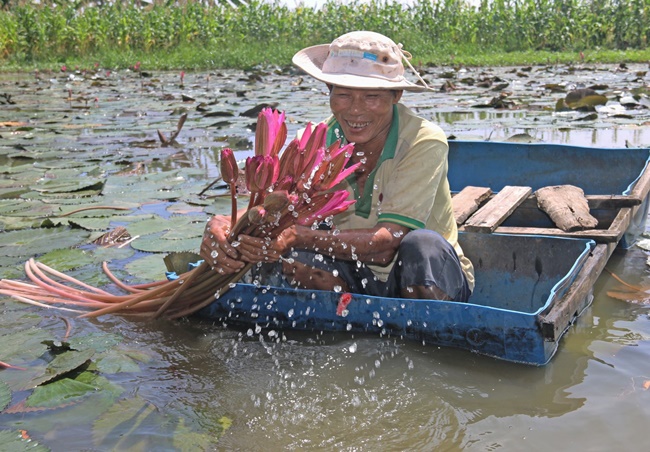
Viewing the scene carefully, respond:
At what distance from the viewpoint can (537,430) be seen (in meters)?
2.02

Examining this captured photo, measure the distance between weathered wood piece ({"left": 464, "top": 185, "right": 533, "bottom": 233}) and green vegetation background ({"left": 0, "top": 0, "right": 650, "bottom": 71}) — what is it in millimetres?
12218

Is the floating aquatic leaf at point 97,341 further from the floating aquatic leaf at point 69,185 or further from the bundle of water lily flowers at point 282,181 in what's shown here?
the floating aquatic leaf at point 69,185

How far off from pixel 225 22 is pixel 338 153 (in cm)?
1817

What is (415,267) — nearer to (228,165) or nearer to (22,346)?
(228,165)

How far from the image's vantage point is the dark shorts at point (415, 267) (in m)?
2.45

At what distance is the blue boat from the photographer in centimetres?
238

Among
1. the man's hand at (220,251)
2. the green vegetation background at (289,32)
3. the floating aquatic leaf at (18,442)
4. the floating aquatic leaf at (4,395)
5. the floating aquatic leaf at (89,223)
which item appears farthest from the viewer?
the green vegetation background at (289,32)

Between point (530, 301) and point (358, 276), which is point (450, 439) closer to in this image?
point (358, 276)

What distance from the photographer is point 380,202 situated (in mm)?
2627

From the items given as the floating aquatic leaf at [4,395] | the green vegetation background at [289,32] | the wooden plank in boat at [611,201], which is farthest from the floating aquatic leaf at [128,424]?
the green vegetation background at [289,32]

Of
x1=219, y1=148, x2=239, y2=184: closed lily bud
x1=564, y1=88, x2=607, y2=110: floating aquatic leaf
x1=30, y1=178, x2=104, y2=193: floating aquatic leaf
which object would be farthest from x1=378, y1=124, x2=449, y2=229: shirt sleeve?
x1=564, y1=88, x2=607, y2=110: floating aquatic leaf

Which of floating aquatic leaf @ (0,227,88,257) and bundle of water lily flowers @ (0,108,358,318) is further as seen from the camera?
floating aquatic leaf @ (0,227,88,257)

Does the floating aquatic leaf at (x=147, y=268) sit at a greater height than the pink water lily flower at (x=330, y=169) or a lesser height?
lesser

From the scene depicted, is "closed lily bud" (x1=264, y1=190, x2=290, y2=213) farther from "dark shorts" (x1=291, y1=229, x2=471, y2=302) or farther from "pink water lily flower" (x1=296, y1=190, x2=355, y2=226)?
"dark shorts" (x1=291, y1=229, x2=471, y2=302)
